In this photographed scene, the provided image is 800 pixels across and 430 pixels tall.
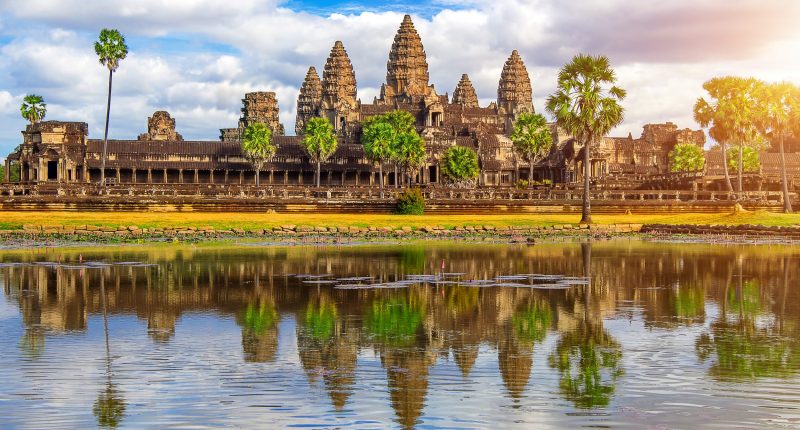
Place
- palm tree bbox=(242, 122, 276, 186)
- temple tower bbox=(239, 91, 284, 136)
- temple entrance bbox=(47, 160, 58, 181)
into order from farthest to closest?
1. temple tower bbox=(239, 91, 284, 136)
2. temple entrance bbox=(47, 160, 58, 181)
3. palm tree bbox=(242, 122, 276, 186)

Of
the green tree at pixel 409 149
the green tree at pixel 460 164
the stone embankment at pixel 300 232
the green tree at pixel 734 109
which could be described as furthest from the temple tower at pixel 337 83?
the stone embankment at pixel 300 232

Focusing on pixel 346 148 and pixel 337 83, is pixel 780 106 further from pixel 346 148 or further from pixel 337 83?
pixel 337 83

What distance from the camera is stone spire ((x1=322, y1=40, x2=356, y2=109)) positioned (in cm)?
18462

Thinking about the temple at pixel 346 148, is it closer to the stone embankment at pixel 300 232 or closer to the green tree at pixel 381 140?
the green tree at pixel 381 140

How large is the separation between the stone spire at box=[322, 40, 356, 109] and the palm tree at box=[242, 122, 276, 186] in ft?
182

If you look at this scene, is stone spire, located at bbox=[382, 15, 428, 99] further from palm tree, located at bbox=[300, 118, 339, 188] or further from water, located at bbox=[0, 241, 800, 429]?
water, located at bbox=[0, 241, 800, 429]

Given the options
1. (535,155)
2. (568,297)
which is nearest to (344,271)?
(568,297)

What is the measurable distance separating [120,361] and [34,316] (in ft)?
20.5

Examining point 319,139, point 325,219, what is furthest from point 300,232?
point 319,139

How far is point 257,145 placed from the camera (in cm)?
12438

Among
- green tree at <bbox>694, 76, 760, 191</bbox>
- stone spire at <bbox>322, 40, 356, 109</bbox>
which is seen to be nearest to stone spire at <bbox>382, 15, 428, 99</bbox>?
stone spire at <bbox>322, 40, 356, 109</bbox>

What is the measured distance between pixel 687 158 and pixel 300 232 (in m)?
113

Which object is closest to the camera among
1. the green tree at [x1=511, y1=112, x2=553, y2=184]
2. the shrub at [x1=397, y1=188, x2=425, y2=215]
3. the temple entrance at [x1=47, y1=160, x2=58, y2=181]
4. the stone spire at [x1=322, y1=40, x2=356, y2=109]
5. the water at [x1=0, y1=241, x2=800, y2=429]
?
the water at [x1=0, y1=241, x2=800, y2=429]

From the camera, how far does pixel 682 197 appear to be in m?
88.4
